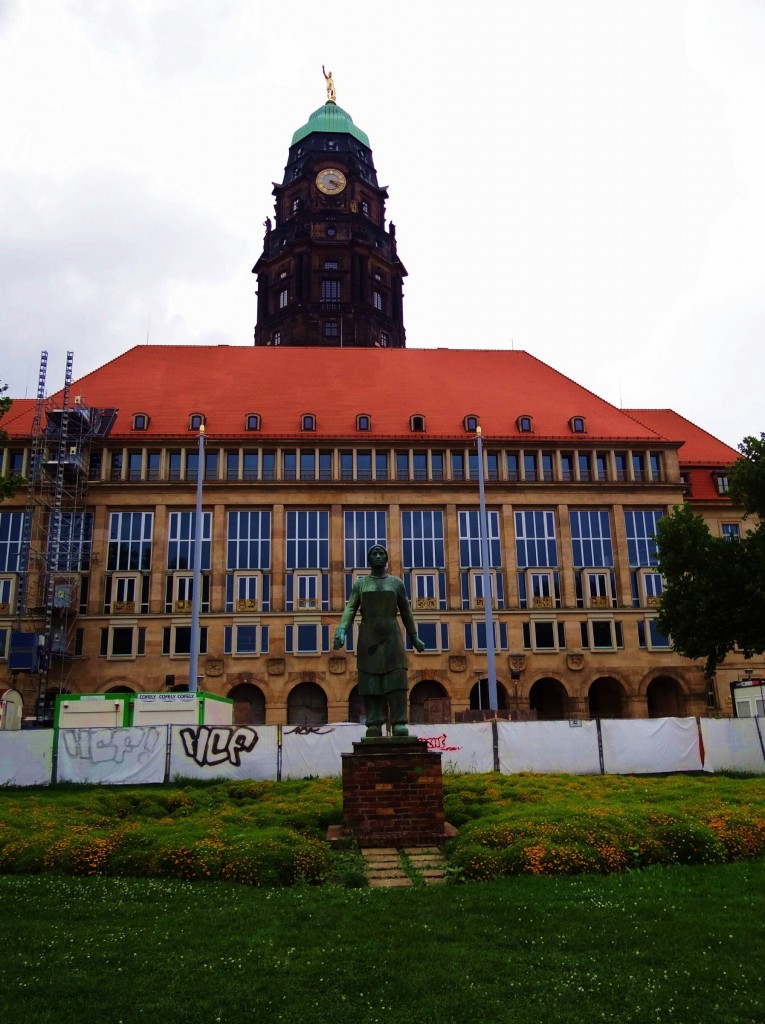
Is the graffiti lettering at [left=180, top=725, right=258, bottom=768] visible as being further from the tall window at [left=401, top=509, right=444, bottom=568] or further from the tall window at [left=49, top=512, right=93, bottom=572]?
the tall window at [left=401, top=509, right=444, bottom=568]

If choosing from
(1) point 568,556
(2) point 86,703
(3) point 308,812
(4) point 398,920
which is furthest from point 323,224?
(4) point 398,920

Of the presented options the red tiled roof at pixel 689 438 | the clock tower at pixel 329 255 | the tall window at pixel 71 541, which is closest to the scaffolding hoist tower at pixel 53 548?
the tall window at pixel 71 541

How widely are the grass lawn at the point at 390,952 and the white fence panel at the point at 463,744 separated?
15.1 m

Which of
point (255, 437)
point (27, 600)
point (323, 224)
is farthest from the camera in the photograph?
point (323, 224)

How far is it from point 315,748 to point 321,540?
101 ft

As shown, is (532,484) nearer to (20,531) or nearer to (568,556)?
(568,556)

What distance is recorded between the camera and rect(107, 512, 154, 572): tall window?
5591 cm

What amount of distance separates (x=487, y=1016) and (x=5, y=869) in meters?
8.79

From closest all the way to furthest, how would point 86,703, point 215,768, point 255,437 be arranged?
point 215,768
point 86,703
point 255,437

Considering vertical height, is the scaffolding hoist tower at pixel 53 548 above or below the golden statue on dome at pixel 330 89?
below

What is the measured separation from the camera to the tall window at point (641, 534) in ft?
193

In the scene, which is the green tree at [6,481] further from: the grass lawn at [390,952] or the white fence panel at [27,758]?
the grass lawn at [390,952]

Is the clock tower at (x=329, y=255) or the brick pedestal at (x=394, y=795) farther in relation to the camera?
the clock tower at (x=329, y=255)

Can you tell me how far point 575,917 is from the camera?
32.6 ft
